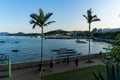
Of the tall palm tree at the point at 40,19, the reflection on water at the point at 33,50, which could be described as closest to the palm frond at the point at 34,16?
the tall palm tree at the point at 40,19

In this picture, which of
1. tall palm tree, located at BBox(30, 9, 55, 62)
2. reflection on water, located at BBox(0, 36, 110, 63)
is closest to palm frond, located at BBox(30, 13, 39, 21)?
tall palm tree, located at BBox(30, 9, 55, 62)

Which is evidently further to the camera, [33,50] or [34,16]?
[33,50]

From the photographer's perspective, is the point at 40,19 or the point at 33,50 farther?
the point at 33,50

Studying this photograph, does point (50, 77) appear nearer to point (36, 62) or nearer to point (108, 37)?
point (36, 62)

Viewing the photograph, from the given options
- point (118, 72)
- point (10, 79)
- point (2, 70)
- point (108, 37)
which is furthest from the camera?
point (108, 37)

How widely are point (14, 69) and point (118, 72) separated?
68.9 feet

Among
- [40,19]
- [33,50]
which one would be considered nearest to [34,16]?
[40,19]

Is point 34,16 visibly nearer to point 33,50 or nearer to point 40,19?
point 40,19

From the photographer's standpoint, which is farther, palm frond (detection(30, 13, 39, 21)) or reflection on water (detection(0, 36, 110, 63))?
reflection on water (detection(0, 36, 110, 63))

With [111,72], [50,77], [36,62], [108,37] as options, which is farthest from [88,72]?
[108,37]

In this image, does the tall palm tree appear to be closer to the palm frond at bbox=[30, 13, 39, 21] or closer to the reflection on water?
the palm frond at bbox=[30, 13, 39, 21]

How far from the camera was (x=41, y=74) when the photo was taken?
2128 cm

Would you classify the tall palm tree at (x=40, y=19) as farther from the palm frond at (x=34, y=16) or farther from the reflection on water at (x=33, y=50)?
the reflection on water at (x=33, y=50)

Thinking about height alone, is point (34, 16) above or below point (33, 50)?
above
